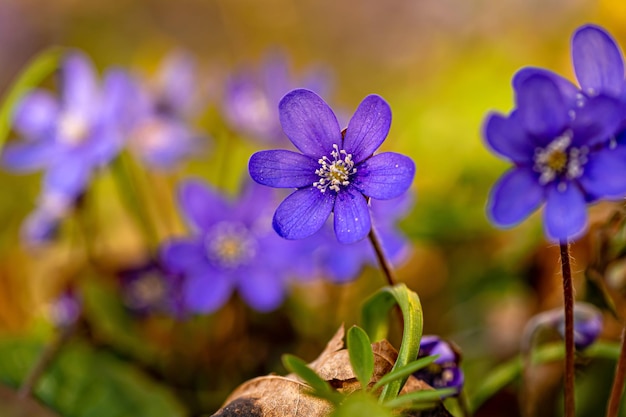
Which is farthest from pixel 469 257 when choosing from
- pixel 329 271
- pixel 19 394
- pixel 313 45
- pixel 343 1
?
pixel 343 1

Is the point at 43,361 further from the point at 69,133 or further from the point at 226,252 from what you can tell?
the point at 69,133

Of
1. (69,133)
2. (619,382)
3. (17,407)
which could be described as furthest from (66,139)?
(619,382)

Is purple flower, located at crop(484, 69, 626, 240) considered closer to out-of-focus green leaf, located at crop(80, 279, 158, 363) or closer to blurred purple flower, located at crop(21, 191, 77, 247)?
out-of-focus green leaf, located at crop(80, 279, 158, 363)

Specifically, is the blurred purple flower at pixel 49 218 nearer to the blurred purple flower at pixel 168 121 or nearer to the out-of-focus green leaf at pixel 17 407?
the blurred purple flower at pixel 168 121

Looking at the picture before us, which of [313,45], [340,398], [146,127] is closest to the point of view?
[340,398]

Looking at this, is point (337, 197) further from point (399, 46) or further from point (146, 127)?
point (399, 46)

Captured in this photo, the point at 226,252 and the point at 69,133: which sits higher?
the point at 69,133

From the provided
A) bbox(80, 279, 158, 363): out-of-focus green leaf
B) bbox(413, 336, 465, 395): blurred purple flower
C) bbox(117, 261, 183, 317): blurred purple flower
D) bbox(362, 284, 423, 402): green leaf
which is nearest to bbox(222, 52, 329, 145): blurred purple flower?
bbox(117, 261, 183, 317): blurred purple flower
